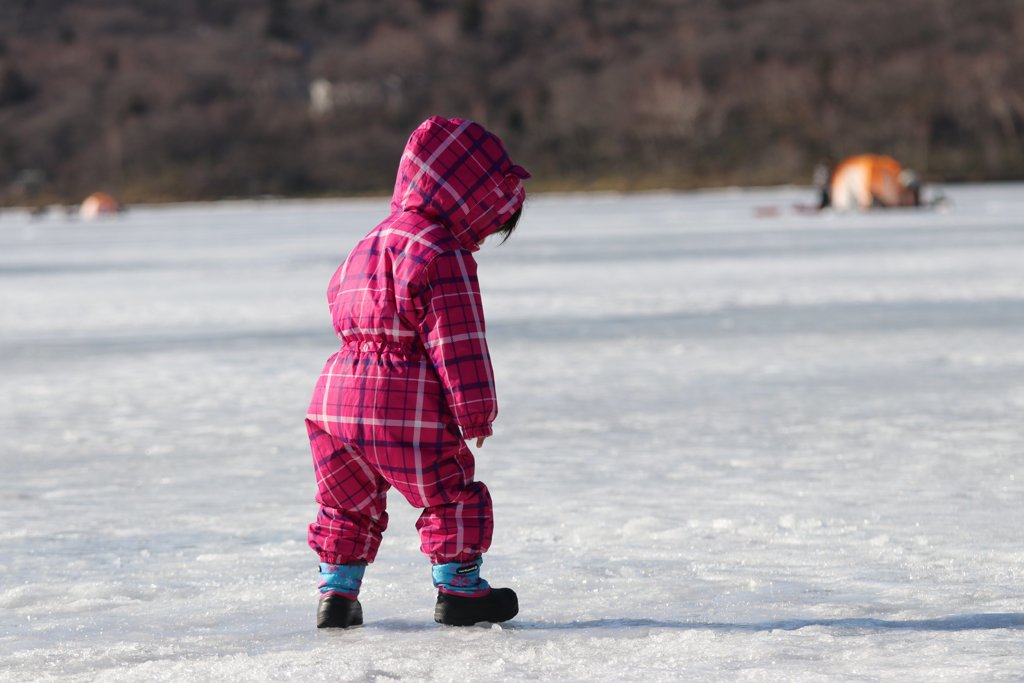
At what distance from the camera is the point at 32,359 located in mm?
9477

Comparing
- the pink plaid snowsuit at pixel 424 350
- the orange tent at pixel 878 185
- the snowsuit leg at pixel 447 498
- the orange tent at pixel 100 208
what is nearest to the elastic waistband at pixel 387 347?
the pink plaid snowsuit at pixel 424 350

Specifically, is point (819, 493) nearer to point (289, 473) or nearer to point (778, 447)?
point (778, 447)

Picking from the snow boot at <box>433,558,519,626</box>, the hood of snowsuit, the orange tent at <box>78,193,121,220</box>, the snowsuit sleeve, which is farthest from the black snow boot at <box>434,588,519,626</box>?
the orange tent at <box>78,193,121,220</box>

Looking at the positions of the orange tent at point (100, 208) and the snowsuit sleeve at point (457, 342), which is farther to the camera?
the orange tent at point (100, 208)

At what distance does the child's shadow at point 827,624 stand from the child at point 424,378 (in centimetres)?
16

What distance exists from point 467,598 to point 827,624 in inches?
28.8

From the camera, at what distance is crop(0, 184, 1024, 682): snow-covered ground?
3184 mm

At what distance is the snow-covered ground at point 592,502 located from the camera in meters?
3.18

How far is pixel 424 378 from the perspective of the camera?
10.7 feet

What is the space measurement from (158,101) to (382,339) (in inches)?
5432

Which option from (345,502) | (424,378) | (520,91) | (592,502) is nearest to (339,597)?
(345,502)

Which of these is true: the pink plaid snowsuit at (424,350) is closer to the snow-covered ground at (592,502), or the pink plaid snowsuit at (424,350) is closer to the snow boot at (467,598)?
the snow boot at (467,598)

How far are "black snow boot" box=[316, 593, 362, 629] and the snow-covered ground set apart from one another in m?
0.03

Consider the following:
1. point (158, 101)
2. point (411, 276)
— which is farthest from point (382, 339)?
point (158, 101)
